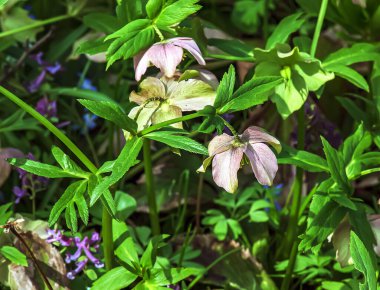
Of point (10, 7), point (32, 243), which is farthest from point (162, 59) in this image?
point (10, 7)

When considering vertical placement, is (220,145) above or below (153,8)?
below

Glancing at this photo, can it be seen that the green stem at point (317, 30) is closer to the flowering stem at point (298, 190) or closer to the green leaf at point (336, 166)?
the flowering stem at point (298, 190)

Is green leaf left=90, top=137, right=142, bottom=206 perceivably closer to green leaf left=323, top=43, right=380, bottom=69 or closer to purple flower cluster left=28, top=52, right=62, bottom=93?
green leaf left=323, top=43, right=380, bottom=69

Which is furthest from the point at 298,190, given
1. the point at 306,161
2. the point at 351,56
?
the point at 351,56

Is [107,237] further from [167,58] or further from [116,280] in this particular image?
[167,58]

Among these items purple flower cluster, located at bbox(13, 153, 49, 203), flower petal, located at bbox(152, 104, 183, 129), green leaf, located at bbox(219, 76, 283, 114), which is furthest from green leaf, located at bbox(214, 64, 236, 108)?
purple flower cluster, located at bbox(13, 153, 49, 203)

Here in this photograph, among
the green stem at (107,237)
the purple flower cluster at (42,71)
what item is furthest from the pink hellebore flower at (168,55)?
the purple flower cluster at (42,71)

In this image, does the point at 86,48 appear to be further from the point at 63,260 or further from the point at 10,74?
the point at 10,74
